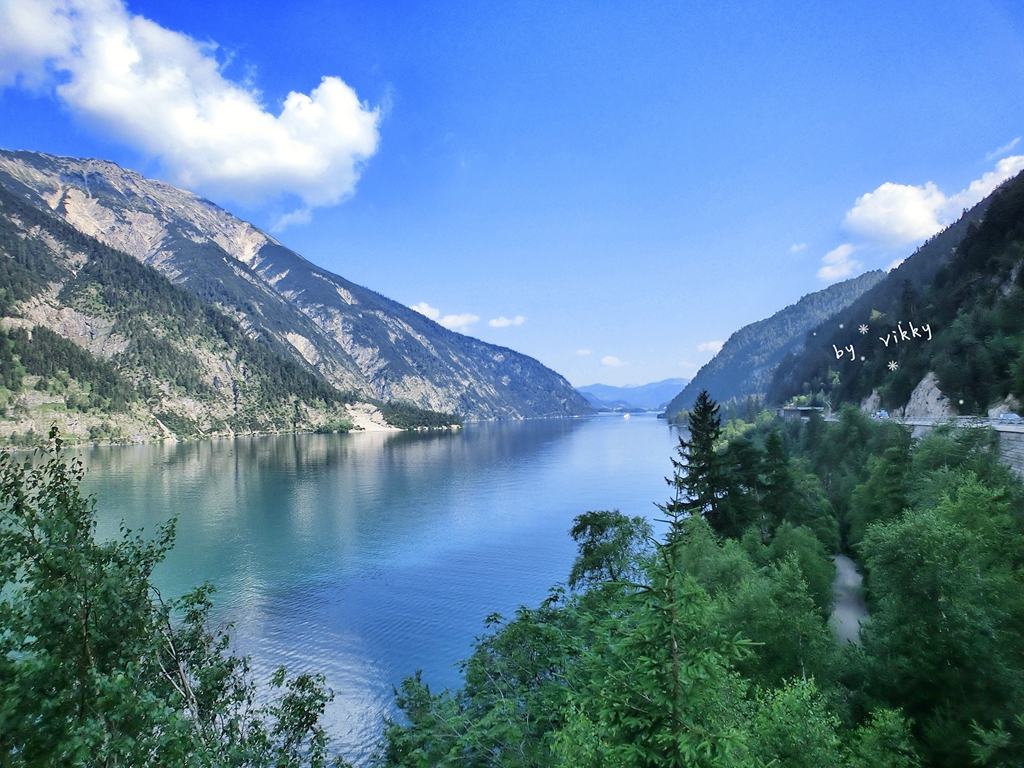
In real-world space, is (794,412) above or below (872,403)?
below

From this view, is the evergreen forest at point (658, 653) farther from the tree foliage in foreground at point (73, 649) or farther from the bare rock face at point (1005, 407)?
the bare rock face at point (1005, 407)

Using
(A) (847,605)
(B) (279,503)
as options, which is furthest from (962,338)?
(B) (279,503)

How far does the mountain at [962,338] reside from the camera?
46812 mm

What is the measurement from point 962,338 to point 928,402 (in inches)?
335

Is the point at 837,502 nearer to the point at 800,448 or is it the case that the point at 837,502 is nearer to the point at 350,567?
the point at 800,448

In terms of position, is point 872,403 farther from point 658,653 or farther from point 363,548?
point 658,653

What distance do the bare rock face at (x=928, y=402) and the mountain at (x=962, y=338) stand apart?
0.42 ft

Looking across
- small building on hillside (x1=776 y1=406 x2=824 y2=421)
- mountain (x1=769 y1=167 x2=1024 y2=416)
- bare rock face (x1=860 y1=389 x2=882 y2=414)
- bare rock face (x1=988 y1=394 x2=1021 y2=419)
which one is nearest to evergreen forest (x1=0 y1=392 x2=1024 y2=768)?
bare rock face (x1=988 y1=394 x2=1021 y2=419)

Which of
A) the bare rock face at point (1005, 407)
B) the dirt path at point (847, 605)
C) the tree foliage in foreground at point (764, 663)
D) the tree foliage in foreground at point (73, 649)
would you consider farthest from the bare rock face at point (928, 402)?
the tree foliage in foreground at point (73, 649)

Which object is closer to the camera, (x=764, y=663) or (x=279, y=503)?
(x=764, y=663)

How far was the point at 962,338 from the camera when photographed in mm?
52250

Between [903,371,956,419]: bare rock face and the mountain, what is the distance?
0.13 meters

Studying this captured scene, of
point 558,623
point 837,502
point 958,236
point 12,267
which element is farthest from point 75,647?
point 12,267

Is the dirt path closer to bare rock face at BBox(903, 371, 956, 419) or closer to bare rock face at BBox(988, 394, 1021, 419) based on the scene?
bare rock face at BBox(988, 394, 1021, 419)
